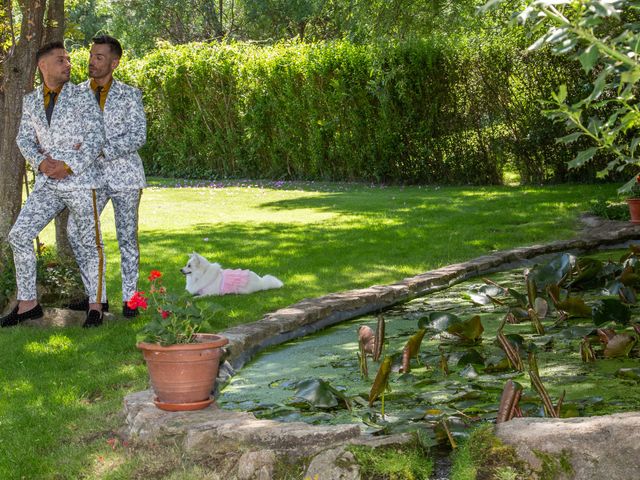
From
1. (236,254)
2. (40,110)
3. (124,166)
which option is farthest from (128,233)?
(236,254)

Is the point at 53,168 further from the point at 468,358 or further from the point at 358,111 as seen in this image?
the point at 358,111

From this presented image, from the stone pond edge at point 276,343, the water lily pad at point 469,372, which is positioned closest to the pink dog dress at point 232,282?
the stone pond edge at point 276,343

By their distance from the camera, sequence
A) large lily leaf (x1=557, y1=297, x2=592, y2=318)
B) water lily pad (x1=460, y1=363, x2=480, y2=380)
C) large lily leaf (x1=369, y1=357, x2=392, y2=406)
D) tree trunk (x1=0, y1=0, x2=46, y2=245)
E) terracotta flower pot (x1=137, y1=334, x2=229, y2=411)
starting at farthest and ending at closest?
tree trunk (x1=0, y1=0, x2=46, y2=245) → large lily leaf (x1=557, y1=297, x2=592, y2=318) → water lily pad (x1=460, y1=363, x2=480, y2=380) → terracotta flower pot (x1=137, y1=334, x2=229, y2=411) → large lily leaf (x1=369, y1=357, x2=392, y2=406)

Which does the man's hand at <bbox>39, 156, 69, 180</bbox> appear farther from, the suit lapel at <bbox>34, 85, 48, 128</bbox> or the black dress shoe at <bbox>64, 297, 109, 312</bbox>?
the black dress shoe at <bbox>64, 297, 109, 312</bbox>

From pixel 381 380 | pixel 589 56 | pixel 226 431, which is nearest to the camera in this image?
pixel 589 56

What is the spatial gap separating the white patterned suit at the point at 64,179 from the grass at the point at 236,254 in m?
0.47

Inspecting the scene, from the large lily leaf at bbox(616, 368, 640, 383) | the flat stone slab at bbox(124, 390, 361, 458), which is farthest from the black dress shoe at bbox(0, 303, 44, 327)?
the large lily leaf at bbox(616, 368, 640, 383)

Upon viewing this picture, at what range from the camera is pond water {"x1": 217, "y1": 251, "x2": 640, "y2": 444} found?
4566mm

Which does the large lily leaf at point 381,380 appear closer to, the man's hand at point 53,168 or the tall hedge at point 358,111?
the man's hand at point 53,168

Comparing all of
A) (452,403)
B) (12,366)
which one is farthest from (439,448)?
(12,366)

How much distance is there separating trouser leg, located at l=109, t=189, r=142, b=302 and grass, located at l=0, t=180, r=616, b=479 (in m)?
0.37

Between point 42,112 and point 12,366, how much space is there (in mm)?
1992

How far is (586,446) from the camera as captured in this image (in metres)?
3.54

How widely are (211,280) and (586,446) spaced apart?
4.71m
